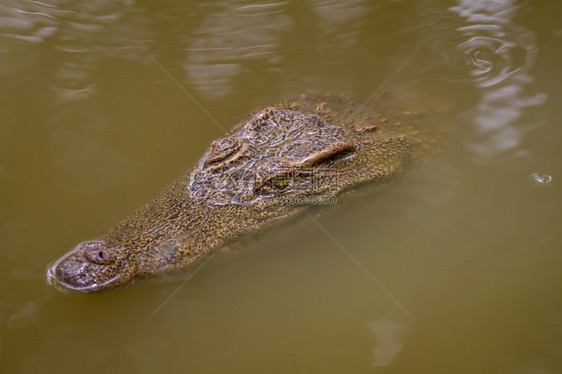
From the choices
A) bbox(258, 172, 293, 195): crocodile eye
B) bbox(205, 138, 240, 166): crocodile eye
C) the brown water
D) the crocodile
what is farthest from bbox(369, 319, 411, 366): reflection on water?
bbox(205, 138, 240, 166): crocodile eye

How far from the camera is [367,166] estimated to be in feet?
12.2

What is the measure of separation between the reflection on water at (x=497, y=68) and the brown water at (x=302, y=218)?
21 mm

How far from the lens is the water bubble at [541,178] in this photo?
387 cm

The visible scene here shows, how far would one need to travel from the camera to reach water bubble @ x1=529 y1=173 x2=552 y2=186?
3.87 m

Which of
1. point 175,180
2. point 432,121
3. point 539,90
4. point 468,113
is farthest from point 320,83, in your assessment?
point 539,90

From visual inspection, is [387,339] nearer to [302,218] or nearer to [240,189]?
[302,218]

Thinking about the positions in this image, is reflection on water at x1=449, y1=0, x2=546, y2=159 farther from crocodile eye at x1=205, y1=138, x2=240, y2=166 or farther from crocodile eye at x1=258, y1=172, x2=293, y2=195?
crocodile eye at x1=205, y1=138, x2=240, y2=166

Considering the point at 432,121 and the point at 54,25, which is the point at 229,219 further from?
the point at 54,25

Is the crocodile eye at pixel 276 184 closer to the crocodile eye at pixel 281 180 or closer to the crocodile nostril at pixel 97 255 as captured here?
the crocodile eye at pixel 281 180

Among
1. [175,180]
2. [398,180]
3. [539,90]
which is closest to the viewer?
[175,180]

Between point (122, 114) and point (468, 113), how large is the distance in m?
3.46

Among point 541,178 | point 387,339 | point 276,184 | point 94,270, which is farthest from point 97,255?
point 541,178

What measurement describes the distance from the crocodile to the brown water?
190 mm

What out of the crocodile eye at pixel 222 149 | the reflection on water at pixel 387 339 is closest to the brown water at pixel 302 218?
the reflection on water at pixel 387 339
